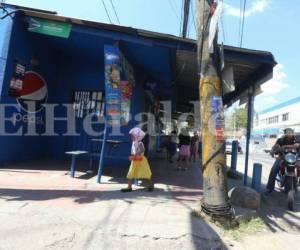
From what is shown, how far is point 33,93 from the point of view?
11.0 m

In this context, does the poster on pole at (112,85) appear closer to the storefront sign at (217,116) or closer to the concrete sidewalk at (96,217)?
the concrete sidewalk at (96,217)

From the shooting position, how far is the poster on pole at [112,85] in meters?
8.02

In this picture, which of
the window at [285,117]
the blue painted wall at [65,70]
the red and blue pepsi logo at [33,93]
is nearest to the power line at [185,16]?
the blue painted wall at [65,70]

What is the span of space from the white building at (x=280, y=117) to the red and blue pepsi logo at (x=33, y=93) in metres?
36.4

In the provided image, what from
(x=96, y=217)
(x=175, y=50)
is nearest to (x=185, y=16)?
(x=175, y=50)

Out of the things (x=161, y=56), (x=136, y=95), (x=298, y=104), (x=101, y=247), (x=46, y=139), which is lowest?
(x=101, y=247)

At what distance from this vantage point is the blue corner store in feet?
27.5

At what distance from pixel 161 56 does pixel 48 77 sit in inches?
171

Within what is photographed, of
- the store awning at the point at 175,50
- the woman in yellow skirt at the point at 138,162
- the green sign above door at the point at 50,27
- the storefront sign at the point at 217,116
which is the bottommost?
the woman in yellow skirt at the point at 138,162

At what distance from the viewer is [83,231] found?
4809mm

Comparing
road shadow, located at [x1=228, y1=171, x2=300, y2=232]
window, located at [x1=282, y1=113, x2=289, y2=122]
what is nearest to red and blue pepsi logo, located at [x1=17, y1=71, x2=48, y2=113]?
road shadow, located at [x1=228, y1=171, x2=300, y2=232]

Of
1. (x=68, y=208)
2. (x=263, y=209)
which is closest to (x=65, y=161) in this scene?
(x=68, y=208)

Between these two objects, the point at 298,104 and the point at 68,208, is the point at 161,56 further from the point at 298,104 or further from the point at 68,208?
the point at 298,104

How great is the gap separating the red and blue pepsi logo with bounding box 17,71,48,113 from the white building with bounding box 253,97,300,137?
36.4 m
